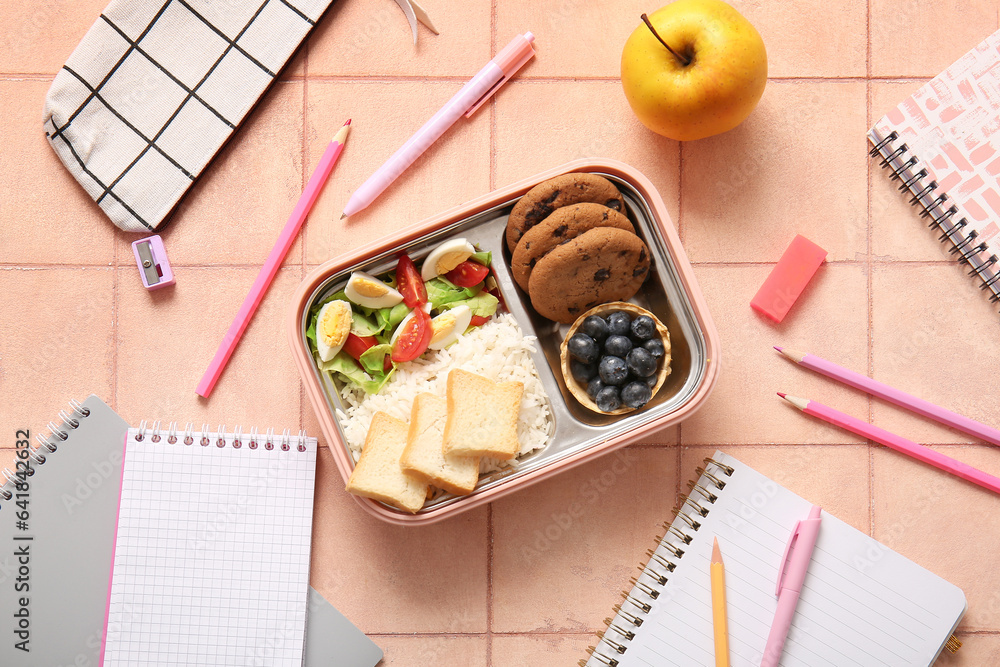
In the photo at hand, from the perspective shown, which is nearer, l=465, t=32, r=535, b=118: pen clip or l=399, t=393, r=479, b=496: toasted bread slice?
l=399, t=393, r=479, b=496: toasted bread slice

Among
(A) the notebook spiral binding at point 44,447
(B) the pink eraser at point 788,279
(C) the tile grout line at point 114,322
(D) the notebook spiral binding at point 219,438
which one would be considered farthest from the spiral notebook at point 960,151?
(A) the notebook spiral binding at point 44,447

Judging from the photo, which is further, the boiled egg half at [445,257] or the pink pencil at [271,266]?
the pink pencil at [271,266]

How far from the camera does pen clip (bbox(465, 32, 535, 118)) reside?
138 centimetres

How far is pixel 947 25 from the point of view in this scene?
1409mm

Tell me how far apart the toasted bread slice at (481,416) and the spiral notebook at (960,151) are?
3.12ft

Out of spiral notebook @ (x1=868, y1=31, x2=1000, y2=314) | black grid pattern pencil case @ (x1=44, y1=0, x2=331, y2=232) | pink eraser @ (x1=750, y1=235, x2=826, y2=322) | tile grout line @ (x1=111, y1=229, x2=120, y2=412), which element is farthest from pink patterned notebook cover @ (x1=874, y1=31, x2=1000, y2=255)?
tile grout line @ (x1=111, y1=229, x2=120, y2=412)

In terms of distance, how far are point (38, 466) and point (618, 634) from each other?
123 cm

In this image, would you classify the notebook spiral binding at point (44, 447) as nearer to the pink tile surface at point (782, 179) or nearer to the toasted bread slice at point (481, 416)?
the toasted bread slice at point (481, 416)

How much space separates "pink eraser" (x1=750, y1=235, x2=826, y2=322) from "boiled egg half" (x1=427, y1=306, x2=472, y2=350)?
61cm

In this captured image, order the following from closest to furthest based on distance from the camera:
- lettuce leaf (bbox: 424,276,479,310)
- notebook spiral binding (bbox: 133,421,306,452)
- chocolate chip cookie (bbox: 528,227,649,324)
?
chocolate chip cookie (bbox: 528,227,649,324) → lettuce leaf (bbox: 424,276,479,310) → notebook spiral binding (bbox: 133,421,306,452)

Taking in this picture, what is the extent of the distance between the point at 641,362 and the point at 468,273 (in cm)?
36

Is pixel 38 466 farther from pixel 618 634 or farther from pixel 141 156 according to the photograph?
pixel 618 634

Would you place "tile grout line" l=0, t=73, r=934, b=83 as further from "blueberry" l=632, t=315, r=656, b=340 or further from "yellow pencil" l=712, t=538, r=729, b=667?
"yellow pencil" l=712, t=538, r=729, b=667

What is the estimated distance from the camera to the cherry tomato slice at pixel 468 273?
125cm
